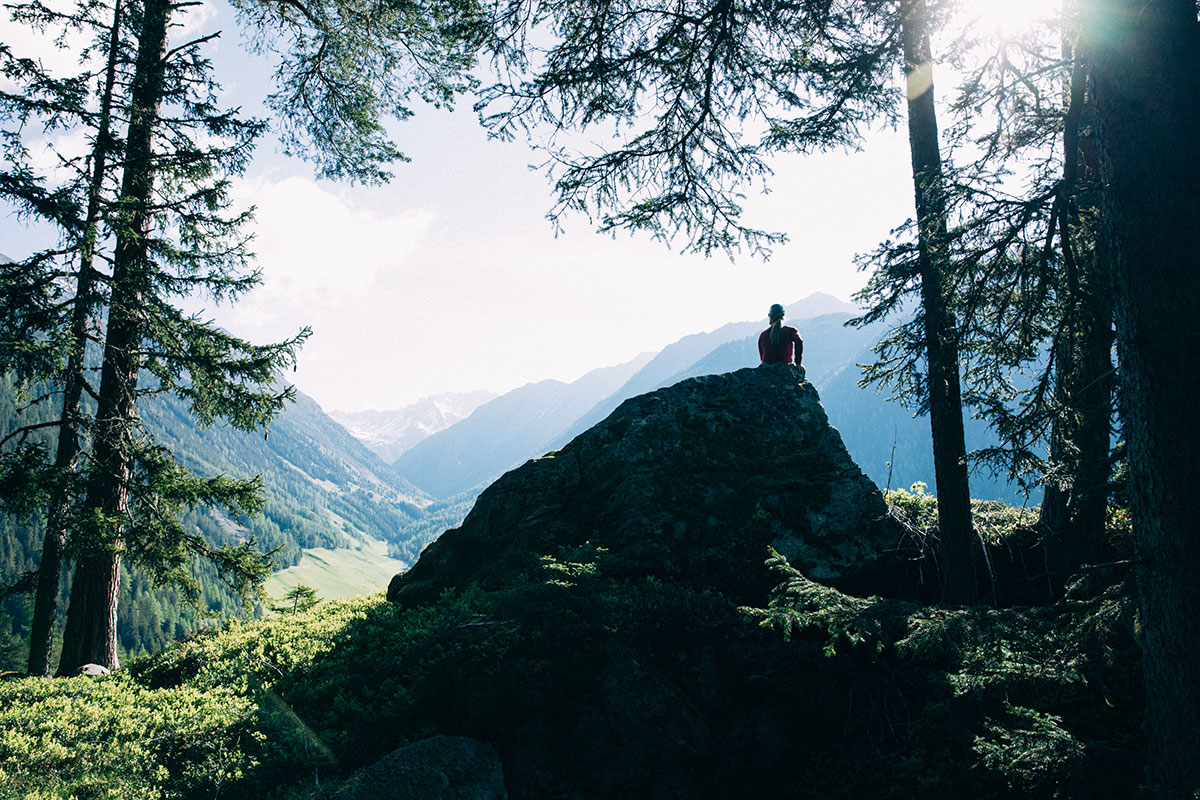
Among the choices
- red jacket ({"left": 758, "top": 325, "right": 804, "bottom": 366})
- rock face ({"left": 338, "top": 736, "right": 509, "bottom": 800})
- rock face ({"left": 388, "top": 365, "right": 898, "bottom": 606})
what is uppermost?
red jacket ({"left": 758, "top": 325, "right": 804, "bottom": 366})

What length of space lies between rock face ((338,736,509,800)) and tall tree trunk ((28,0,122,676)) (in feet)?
24.0

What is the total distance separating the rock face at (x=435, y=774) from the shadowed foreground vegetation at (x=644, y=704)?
0.77 ft

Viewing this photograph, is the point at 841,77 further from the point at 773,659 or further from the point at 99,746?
the point at 99,746

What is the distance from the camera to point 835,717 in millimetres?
5543

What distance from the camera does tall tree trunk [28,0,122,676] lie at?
8126 millimetres

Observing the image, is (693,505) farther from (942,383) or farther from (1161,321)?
(1161,321)

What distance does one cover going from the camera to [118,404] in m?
9.34

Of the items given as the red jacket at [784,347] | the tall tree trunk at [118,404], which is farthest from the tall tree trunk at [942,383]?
the tall tree trunk at [118,404]

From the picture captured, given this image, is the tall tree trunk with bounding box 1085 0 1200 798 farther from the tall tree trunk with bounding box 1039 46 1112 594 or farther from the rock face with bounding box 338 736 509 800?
the rock face with bounding box 338 736 509 800

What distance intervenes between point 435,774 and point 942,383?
6.73 metres

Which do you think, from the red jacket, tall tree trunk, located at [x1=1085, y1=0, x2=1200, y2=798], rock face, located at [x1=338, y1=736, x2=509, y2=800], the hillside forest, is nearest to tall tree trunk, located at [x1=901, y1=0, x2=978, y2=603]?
the hillside forest

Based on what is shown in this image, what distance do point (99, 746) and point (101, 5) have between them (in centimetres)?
1217

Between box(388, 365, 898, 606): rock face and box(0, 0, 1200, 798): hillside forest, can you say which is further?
box(388, 365, 898, 606): rock face

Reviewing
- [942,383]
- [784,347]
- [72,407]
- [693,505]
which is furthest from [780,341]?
[72,407]
